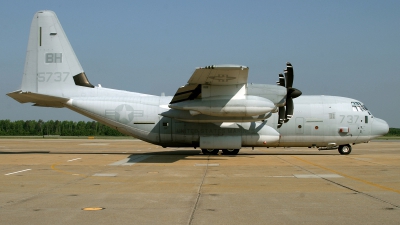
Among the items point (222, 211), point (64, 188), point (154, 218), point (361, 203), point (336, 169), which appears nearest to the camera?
point (154, 218)

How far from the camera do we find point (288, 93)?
2533 centimetres

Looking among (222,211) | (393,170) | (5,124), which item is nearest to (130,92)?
(393,170)

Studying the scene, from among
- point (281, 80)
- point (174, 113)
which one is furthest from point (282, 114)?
point (174, 113)

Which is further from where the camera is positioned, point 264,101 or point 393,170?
point 264,101

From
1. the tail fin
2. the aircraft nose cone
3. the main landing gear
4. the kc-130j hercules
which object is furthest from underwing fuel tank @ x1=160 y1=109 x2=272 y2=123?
the aircraft nose cone

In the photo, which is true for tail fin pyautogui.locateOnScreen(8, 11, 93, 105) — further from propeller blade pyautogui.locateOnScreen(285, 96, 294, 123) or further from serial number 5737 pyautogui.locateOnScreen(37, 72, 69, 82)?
propeller blade pyautogui.locateOnScreen(285, 96, 294, 123)

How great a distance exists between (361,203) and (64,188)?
28.3 feet

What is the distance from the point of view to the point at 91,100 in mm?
26812

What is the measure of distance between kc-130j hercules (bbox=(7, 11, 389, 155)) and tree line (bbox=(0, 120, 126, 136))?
68247 mm

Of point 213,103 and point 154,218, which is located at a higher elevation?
point 213,103

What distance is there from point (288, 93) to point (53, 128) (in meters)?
85.2

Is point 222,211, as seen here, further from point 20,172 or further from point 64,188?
point 20,172

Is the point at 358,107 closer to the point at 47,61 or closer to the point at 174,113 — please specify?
the point at 174,113

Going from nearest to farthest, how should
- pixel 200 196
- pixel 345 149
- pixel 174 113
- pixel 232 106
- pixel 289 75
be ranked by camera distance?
pixel 200 196, pixel 232 106, pixel 289 75, pixel 174 113, pixel 345 149
